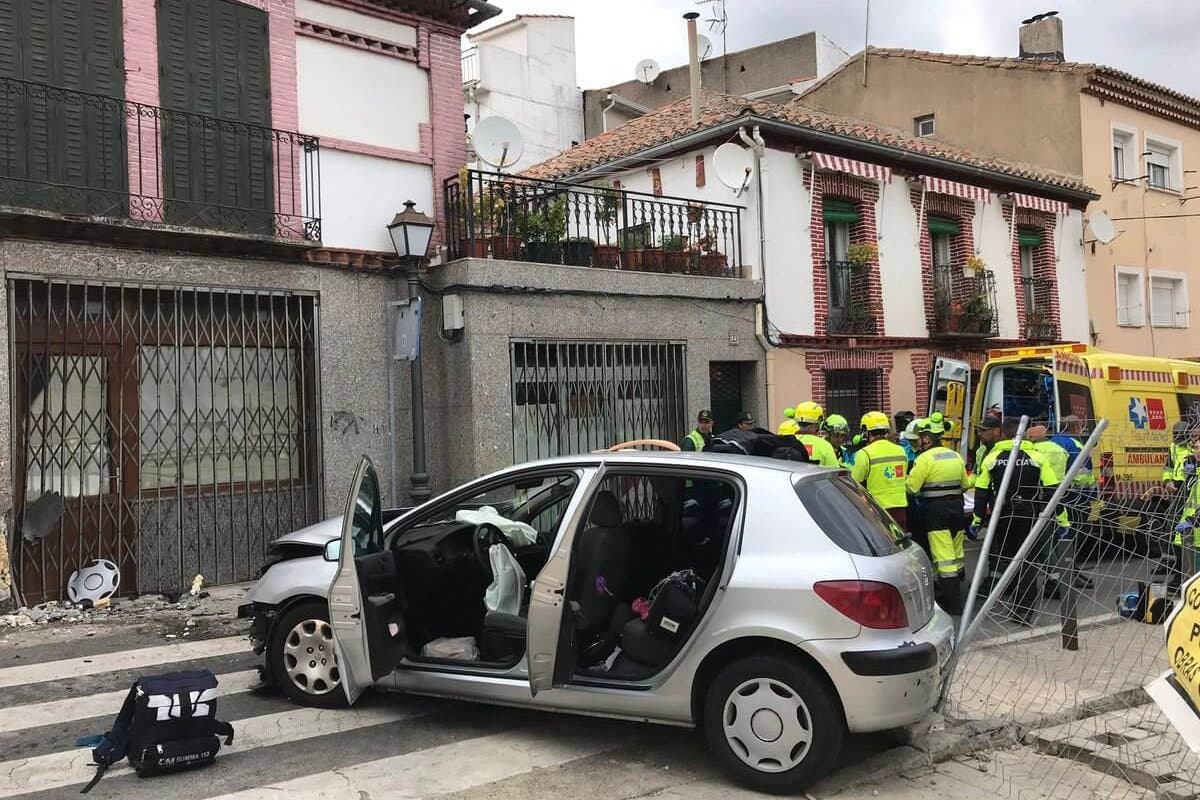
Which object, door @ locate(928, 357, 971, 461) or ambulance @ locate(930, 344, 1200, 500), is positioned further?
door @ locate(928, 357, 971, 461)

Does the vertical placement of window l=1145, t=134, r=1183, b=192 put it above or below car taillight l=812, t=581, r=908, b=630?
above

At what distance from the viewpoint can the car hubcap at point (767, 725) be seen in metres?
4.32

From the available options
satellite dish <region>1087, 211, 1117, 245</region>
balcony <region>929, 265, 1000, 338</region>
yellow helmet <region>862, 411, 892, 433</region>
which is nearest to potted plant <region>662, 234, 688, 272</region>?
yellow helmet <region>862, 411, 892, 433</region>

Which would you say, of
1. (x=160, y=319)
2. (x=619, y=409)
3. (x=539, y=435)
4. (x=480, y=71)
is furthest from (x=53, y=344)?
(x=480, y=71)

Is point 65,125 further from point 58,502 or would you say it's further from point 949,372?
point 949,372

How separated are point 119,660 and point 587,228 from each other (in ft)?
25.5

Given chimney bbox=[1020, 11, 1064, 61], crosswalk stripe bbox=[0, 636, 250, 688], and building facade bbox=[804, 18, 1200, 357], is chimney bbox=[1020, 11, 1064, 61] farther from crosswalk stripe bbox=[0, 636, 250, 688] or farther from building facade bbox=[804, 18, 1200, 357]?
crosswalk stripe bbox=[0, 636, 250, 688]

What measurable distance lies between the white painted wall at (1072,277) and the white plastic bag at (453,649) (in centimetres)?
1769

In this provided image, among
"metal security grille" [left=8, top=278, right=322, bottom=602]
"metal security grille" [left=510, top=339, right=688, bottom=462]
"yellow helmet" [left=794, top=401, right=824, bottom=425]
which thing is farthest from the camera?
"metal security grille" [left=510, top=339, right=688, bottom=462]

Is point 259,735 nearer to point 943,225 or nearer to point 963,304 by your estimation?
point 963,304

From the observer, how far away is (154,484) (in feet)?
30.0

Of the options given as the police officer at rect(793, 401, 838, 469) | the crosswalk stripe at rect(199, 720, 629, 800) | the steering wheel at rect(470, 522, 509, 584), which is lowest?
the crosswalk stripe at rect(199, 720, 629, 800)

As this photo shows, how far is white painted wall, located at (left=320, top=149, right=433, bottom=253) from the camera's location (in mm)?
10391

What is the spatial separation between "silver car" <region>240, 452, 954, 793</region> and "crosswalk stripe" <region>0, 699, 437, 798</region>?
146mm
